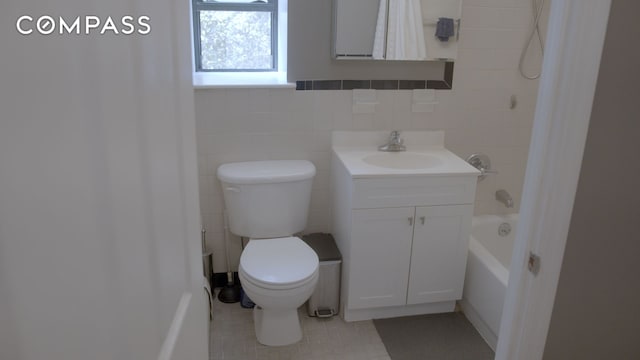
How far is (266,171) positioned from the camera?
8.65 feet

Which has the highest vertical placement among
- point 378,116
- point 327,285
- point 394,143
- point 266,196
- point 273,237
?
point 378,116

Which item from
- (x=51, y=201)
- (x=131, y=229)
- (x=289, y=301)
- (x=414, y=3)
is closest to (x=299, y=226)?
(x=289, y=301)

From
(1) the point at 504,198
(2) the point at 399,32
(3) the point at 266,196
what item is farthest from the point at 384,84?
(1) the point at 504,198

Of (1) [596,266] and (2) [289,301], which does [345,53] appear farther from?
(1) [596,266]

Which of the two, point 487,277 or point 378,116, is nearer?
point 487,277

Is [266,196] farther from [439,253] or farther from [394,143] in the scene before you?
[439,253]

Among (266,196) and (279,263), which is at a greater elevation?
(266,196)

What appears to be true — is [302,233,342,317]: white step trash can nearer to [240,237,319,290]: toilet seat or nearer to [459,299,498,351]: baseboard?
[240,237,319,290]: toilet seat

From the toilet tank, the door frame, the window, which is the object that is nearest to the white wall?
the door frame

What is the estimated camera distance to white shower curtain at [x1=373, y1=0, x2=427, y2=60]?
105 inches

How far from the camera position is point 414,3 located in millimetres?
2658

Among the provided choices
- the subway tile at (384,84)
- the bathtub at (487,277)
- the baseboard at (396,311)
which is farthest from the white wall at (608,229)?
the subway tile at (384,84)

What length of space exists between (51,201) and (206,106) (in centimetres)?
223

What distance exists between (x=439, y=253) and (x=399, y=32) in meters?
1.20
